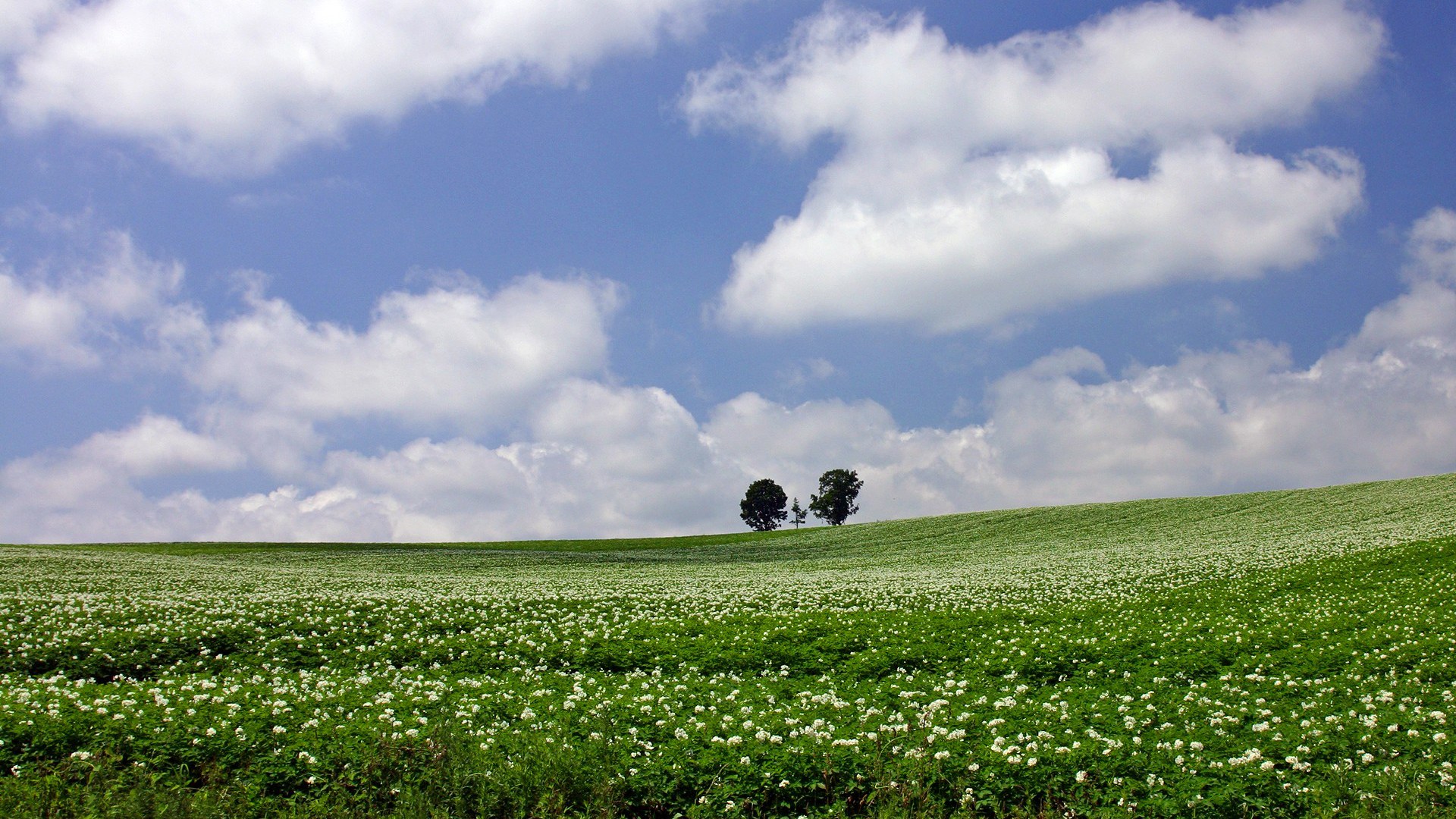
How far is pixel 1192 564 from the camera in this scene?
40312 mm

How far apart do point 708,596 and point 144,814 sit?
2369cm

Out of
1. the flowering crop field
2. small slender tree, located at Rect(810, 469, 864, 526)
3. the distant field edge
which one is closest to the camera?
the flowering crop field

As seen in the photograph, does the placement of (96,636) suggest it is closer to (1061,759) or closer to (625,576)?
(1061,759)

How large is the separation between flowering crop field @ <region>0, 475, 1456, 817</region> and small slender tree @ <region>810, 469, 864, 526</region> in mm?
101969

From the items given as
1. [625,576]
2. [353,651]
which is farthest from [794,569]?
[353,651]

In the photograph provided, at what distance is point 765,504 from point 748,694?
12826 cm

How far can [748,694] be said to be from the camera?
14.3 meters

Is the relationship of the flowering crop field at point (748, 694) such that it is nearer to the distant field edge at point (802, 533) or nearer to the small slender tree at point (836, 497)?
the distant field edge at point (802, 533)

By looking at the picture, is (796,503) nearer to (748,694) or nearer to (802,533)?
(802,533)

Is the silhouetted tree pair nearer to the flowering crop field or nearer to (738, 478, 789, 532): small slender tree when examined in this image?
(738, 478, 789, 532): small slender tree

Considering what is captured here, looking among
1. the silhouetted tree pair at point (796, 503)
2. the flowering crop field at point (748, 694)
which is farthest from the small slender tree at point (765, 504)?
the flowering crop field at point (748, 694)

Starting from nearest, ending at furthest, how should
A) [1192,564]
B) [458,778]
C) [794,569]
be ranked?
[458,778]
[1192,564]
[794,569]

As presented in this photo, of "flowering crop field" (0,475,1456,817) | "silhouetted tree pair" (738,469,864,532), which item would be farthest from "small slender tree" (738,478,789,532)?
"flowering crop field" (0,475,1456,817)

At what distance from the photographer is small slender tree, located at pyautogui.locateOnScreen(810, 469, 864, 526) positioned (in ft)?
463
